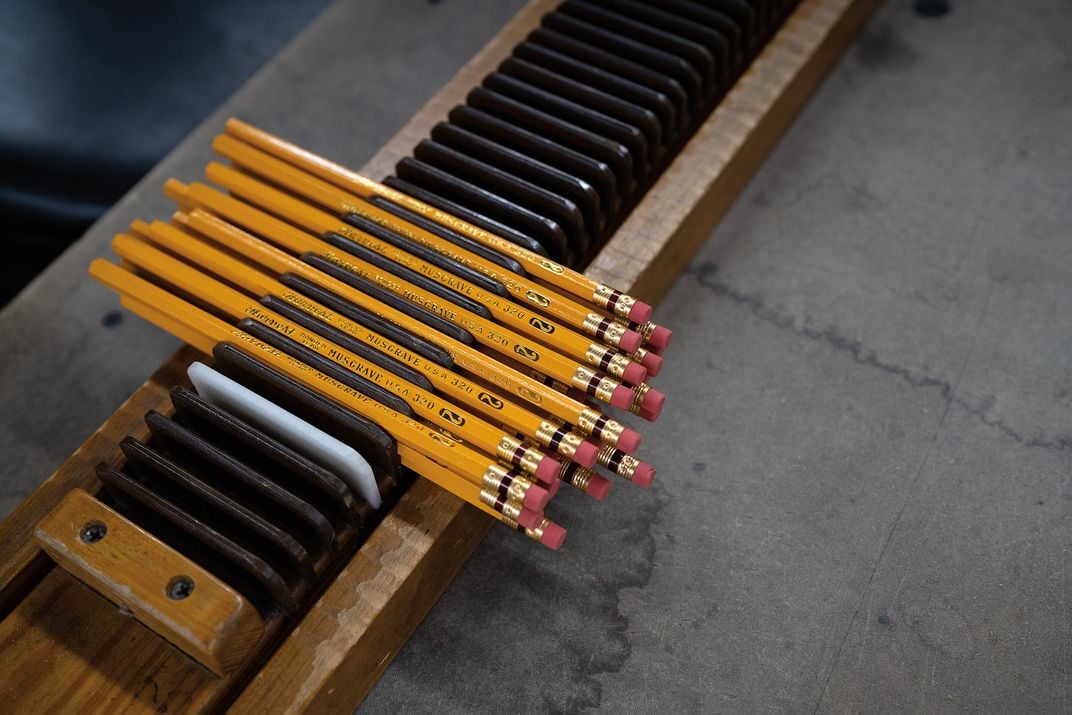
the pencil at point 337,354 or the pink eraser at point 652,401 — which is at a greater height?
the pencil at point 337,354

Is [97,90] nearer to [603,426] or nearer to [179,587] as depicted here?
[179,587]

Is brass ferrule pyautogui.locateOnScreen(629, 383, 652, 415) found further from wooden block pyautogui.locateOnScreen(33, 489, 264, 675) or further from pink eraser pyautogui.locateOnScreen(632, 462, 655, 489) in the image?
wooden block pyautogui.locateOnScreen(33, 489, 264, 675)

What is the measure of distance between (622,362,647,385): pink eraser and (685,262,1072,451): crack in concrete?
0.77 m

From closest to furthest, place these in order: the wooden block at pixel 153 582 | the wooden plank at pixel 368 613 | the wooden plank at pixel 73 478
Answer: the wooden block at pixel 153 582 → the wooden plank at pixel 368 613 → the wooden plank at pixel 73 478

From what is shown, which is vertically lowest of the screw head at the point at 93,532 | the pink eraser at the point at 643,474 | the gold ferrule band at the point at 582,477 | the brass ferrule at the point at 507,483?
the gold ferrule band at the point at 582,477

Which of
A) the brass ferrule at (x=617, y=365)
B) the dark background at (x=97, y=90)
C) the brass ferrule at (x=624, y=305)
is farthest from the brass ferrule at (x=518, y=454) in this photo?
the dark background at (x=97, y=90)

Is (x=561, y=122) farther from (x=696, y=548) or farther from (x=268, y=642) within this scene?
(x=268, y=642)

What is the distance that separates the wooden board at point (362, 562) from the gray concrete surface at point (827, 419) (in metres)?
0.18

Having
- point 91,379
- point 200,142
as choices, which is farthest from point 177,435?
point 200,142

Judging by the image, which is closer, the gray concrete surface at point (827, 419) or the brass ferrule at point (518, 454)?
the brass ferrule at point (518, 454)

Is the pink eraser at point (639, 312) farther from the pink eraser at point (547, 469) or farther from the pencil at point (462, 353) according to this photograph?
the pink eraser at point (547, 469)

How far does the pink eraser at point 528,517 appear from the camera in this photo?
1.82m

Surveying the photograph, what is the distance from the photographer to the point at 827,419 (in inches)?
95.4

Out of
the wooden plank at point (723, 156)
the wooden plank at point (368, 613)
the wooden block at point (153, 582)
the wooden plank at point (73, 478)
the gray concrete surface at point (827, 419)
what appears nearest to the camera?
the wooden block at point (153, 582)
